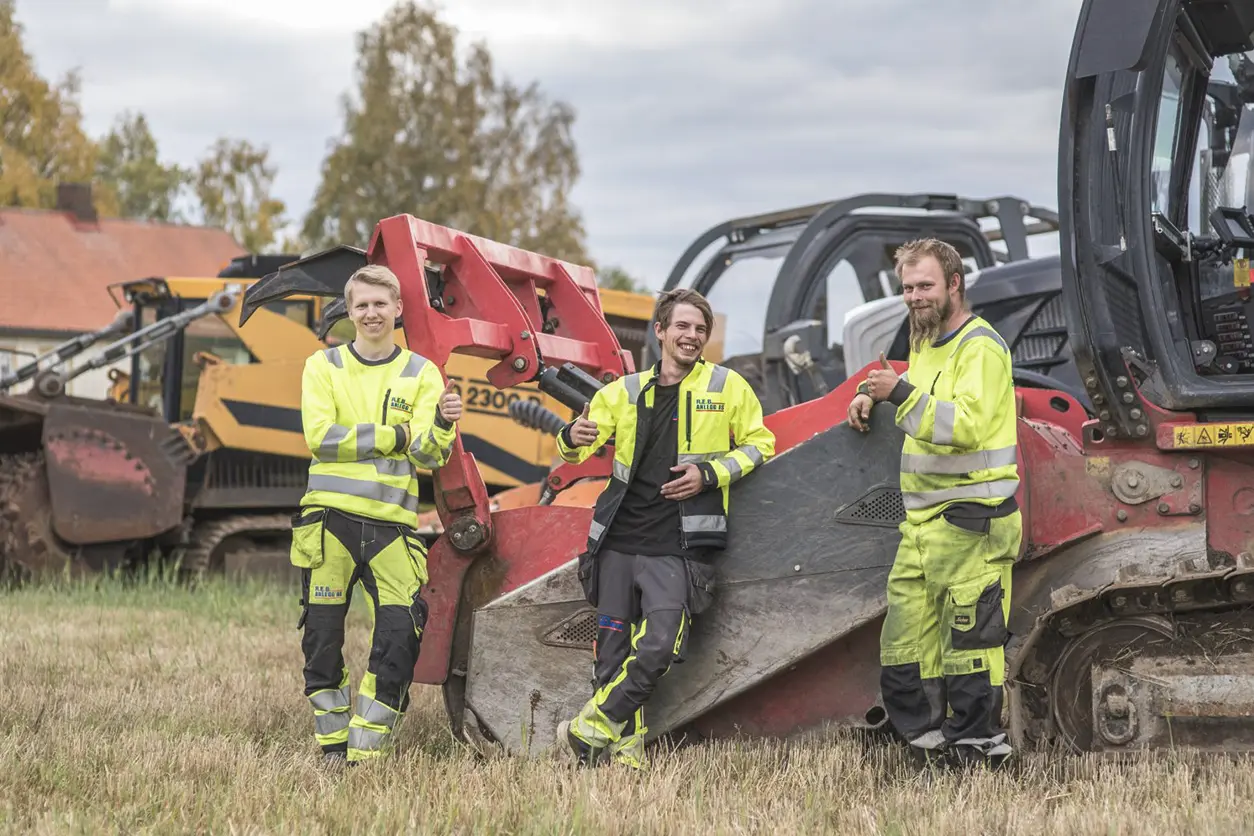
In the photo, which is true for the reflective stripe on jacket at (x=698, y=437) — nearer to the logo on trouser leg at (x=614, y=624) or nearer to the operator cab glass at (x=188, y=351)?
the logo on trouser leg at (x=614, y=624)

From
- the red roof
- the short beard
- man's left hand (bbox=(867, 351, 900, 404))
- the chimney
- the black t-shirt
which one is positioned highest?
the chimney

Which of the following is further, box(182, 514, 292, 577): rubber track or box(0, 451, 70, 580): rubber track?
box(182, 514, 292, 577): rubber track

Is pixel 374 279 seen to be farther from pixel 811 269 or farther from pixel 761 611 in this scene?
pixel 811 269

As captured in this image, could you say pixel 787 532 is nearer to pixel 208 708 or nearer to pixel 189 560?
pixel 208 708

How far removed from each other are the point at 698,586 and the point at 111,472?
6.69 m

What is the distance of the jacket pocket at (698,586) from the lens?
4723 millimetres

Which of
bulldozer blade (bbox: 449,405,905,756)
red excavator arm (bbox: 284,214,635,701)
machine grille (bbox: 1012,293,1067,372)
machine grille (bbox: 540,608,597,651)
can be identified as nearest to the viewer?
bulldozer blade (bbox: 449,405,905,756)

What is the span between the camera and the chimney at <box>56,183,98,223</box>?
1251 inches

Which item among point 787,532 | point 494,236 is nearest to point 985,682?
point 787,532

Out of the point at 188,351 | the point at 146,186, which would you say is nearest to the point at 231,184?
the point at 146,186

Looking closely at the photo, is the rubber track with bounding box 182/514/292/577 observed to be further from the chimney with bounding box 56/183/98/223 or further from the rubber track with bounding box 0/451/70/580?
the chimney with bounding box 56/183/98/223

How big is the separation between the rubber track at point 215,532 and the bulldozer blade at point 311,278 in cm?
612

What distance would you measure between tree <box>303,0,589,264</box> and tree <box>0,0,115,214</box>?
5328mm

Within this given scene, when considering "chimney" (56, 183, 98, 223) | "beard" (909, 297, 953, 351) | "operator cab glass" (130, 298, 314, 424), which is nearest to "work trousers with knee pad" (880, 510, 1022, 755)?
"beard" (909, 297, 953, 351)
